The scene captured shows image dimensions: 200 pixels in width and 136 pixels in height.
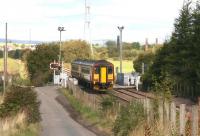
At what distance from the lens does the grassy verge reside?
25.9 m

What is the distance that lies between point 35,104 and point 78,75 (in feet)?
101

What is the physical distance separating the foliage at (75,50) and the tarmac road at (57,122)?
58968 millimetres

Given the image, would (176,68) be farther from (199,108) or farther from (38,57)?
(38,57)

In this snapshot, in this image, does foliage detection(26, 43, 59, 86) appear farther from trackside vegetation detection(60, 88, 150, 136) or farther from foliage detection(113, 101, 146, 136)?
foliage detection(113, 101, 146, 136)

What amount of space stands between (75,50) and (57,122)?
78805mm

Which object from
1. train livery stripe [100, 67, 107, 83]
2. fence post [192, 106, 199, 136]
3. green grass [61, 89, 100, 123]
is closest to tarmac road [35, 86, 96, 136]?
green grass [61, 89, 100, 123]

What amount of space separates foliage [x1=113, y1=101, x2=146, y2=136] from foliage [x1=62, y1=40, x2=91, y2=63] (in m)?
88.6

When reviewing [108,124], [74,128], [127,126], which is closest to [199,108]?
[127,126]

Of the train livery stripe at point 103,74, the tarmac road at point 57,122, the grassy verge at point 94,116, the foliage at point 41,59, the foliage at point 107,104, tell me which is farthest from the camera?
the foliage at point 41,59

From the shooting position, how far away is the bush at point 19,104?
86.4ft

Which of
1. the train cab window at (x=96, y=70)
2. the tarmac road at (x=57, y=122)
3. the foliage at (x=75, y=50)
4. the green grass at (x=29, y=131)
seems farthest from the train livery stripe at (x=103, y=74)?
the foliage at (x=75, y=50)

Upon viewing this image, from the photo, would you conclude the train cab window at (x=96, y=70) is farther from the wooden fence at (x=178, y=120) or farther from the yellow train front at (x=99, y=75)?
the wooden fence at (x=178, y=120)

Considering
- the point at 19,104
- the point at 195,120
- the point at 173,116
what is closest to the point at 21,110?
the point at 19,104

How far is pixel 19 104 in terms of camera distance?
26.9 m
